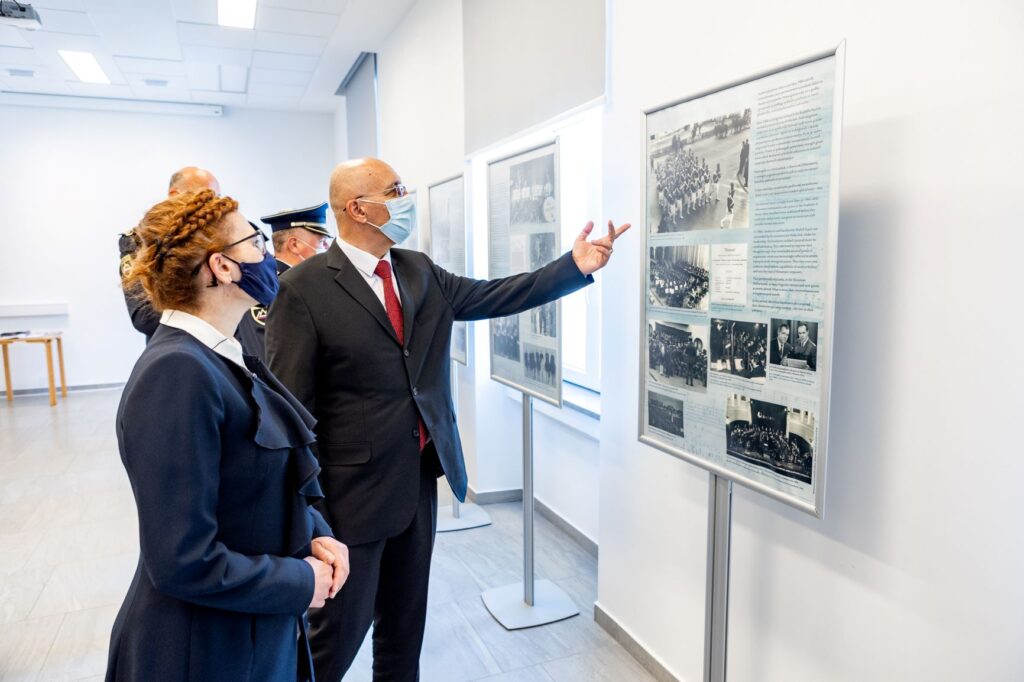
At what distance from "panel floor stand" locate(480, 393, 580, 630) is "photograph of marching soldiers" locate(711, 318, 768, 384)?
122cm

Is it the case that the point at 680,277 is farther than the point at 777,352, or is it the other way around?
the point at 680,277

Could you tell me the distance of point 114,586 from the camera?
3135 millimetres

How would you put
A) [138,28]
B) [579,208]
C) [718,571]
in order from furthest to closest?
[138,28]
[579,208]
[718,571]

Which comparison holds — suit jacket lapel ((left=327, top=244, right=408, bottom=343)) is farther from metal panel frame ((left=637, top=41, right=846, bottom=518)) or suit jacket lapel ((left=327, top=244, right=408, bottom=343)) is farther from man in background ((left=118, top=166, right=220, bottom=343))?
metal panel frame ((left=637, top=41, right=846, bottom=518))

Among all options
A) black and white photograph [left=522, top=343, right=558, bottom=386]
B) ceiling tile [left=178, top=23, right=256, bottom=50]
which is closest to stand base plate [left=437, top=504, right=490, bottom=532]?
black and white photograph [left=522, top=343, right=558, bottom=386]

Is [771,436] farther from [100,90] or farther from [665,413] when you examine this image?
[100,90]

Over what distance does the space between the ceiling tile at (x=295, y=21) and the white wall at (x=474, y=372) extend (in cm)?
70

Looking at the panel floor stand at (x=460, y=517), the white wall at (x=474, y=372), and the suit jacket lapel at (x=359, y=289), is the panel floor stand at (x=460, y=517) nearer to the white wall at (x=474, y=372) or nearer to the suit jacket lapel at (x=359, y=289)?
the white wall at (x=474, y=372)

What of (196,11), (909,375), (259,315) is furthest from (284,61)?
(909,375)

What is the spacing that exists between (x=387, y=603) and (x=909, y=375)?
1421mm

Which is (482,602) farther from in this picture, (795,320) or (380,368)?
(795,320)

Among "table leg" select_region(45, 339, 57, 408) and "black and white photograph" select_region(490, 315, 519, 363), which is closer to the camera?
"black and white photograph" select_region(490, 315, 519, 363)

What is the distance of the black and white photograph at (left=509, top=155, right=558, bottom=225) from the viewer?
239 centimetres

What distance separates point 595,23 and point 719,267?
135cm
